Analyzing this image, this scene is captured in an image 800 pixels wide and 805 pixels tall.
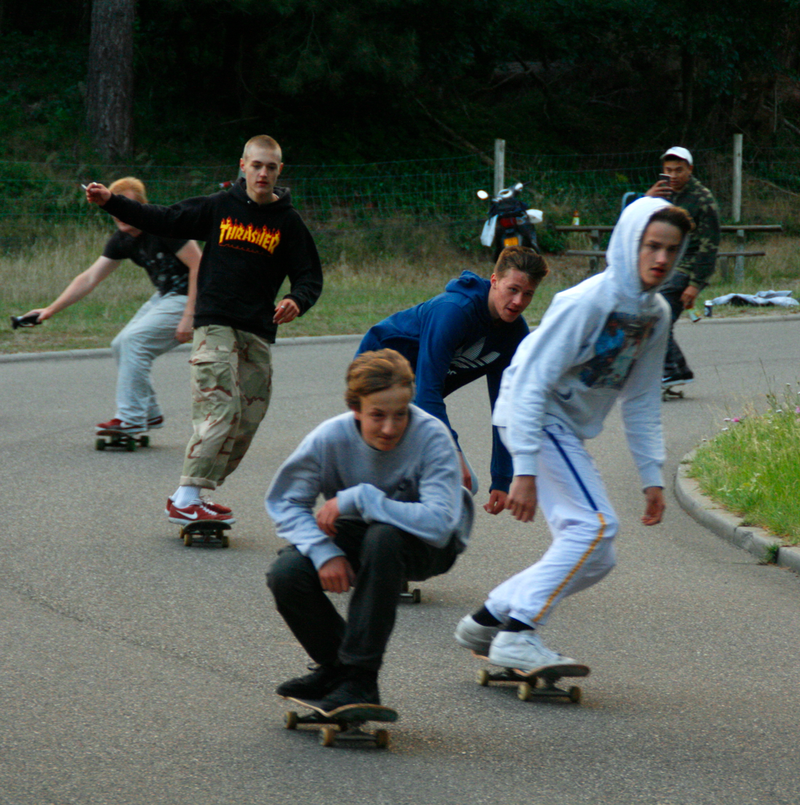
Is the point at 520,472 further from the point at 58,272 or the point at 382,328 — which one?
the point at 58,272

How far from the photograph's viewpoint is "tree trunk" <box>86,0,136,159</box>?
24781 millimetres

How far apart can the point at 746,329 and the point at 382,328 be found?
Result: 39.2 feet

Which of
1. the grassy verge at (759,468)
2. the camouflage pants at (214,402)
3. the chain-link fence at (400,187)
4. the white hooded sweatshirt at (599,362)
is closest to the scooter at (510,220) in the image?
the chain-link fence at (400,187)

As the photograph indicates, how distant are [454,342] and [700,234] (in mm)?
5528

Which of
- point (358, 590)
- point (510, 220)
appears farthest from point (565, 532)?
point (510, 220)

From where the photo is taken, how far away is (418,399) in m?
5.10

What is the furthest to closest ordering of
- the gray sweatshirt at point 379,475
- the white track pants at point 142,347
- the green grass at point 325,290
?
the green grass at point 325,290
the white track pants at point 142,347
the gray sweatshirt at point 379,475

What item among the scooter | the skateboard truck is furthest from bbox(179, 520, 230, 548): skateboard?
the scooter

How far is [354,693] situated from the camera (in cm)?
388

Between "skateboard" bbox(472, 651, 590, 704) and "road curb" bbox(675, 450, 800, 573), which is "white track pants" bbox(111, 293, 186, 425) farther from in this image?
"skateboard" bbox(472, 651, 590, 704)

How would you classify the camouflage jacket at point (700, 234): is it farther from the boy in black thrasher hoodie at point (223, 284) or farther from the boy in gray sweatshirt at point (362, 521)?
the boy in gray sweatshirt at point (362, 521)

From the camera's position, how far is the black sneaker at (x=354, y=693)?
3873 mm

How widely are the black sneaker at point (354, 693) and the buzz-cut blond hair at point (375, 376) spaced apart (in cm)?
85

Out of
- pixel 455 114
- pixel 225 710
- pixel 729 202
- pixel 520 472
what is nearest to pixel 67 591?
pixel 225 710
